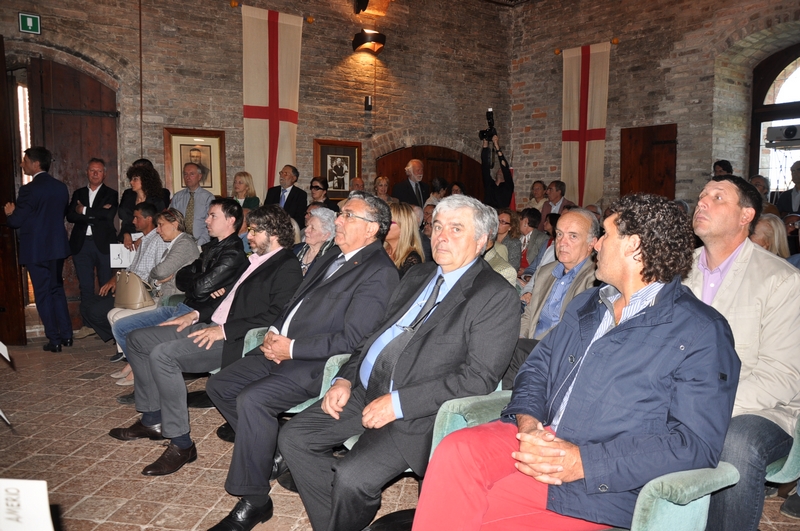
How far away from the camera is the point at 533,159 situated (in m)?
11.3

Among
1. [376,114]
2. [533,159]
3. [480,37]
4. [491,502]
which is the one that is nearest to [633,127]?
[533,159]

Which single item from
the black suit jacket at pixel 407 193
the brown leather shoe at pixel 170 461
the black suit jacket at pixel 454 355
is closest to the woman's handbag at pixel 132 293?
the brown leather shoe at pixel 170 461

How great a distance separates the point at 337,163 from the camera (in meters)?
9.78

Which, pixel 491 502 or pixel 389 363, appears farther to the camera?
pixel 389 363

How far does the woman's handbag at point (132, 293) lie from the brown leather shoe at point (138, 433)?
119 centimetres

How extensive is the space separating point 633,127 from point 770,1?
241 centimetres

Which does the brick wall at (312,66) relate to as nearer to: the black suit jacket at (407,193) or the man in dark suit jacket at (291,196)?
the black suit jacket at (407,193)

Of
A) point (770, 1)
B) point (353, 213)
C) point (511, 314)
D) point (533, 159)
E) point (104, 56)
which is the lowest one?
point (511, 314)

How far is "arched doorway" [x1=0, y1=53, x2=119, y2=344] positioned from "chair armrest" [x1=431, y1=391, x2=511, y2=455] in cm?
634

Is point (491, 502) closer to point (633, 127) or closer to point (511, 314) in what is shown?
point (511, 314)

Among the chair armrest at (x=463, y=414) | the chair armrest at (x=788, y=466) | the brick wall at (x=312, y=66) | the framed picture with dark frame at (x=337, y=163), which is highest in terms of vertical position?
the brick wall at (x=312, y=66)

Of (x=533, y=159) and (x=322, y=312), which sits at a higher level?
(x=533, y=159)

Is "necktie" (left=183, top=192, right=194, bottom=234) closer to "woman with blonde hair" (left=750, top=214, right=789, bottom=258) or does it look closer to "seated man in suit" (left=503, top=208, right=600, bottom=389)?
"seated man in suit" (left=503, top=208, right=600, bottom=389)

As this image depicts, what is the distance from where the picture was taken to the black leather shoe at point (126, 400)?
4.54 metres
